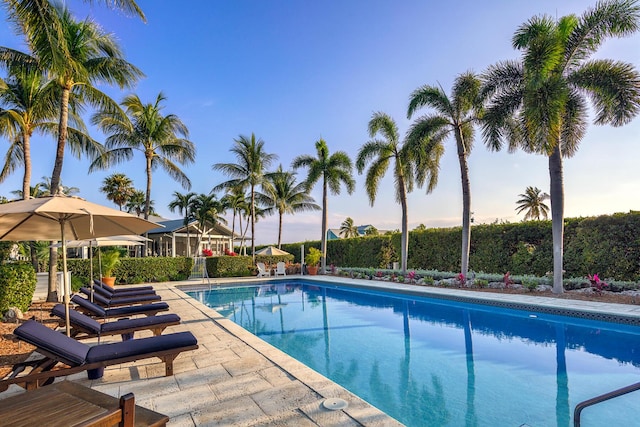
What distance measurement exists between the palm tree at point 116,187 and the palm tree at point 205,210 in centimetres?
1052

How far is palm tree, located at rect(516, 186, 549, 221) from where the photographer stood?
4831 cm

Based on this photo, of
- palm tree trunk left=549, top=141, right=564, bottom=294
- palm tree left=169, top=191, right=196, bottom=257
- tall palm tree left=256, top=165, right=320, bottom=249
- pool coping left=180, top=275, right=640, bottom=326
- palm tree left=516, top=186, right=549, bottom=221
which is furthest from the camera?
palm tree left=516, top=186, right=549, bottom=221

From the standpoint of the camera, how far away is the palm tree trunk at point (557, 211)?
1149 cm

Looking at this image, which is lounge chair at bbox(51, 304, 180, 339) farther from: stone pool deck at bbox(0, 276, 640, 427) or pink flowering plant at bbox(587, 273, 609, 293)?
pink flowering plant at bbox(587, 273, 609, 293)

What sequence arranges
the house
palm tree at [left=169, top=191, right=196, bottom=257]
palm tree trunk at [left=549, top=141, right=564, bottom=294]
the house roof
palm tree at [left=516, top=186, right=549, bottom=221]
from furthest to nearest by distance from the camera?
palm tree at [left=516, top=186, right=549, bottom=221] < palm tree at [left=169, top=191, right=196, bottom=257] < the house < the house roof < palm tree trunk at [left=549, top=141, right=564, bottom=294]

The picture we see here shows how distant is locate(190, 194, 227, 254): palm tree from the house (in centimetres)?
27

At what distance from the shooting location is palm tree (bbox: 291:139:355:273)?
72.4 feet

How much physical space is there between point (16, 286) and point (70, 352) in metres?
6.28

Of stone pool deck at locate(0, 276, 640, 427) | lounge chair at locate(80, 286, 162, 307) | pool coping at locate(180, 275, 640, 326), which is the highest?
lounge chair at locate(80, 286, 162, 307)

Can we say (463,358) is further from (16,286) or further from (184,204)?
(184,204)

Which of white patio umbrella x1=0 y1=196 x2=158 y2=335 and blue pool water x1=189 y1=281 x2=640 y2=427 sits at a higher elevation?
Result: white patio umbrella x1=0 y1=196 x2=158 y2=335

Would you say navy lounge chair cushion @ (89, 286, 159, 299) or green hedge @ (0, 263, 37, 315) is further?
navy lounge chair cushion @ (89, 286, 159, 299)

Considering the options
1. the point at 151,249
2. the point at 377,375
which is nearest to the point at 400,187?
the point at 377,375

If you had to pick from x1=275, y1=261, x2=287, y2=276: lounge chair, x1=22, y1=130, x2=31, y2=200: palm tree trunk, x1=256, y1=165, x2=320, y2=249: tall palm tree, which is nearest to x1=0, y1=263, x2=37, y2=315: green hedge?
x1=22, y1=130, x2=31, y2=200: palm tree trunk
